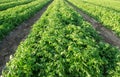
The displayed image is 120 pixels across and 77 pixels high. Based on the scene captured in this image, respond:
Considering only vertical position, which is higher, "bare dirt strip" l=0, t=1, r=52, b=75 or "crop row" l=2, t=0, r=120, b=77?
"crop row" l=2, t=0, r=120, b=77

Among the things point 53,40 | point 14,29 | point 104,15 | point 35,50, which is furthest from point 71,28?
point 104,15

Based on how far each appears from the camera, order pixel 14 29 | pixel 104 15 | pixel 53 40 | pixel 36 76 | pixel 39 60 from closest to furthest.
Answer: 1. pixel 36 76
2. pixel 39 60
3. pixel 53 40
4. pixel 14 29
5. pixel 104 15

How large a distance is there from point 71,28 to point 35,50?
4315 mm

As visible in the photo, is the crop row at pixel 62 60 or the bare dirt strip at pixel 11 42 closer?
the crop row at pixel 62 60

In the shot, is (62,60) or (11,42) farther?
(11,42)

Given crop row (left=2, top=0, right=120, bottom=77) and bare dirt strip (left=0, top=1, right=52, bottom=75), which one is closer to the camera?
crop row (left=2, top=0, right=120, bottom=77)

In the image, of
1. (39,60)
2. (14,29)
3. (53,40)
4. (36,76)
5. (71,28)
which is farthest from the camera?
(14,29)

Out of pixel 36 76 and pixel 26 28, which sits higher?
pixel 36 76

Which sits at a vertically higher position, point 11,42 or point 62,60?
point 62,60

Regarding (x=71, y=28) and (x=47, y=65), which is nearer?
(x=47, y=65)

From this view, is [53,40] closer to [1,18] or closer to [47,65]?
[47,65]

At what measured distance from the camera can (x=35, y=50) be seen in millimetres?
8906

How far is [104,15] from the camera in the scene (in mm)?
24562

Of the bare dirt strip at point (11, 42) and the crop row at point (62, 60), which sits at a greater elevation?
the crop row at point (62, 60)
